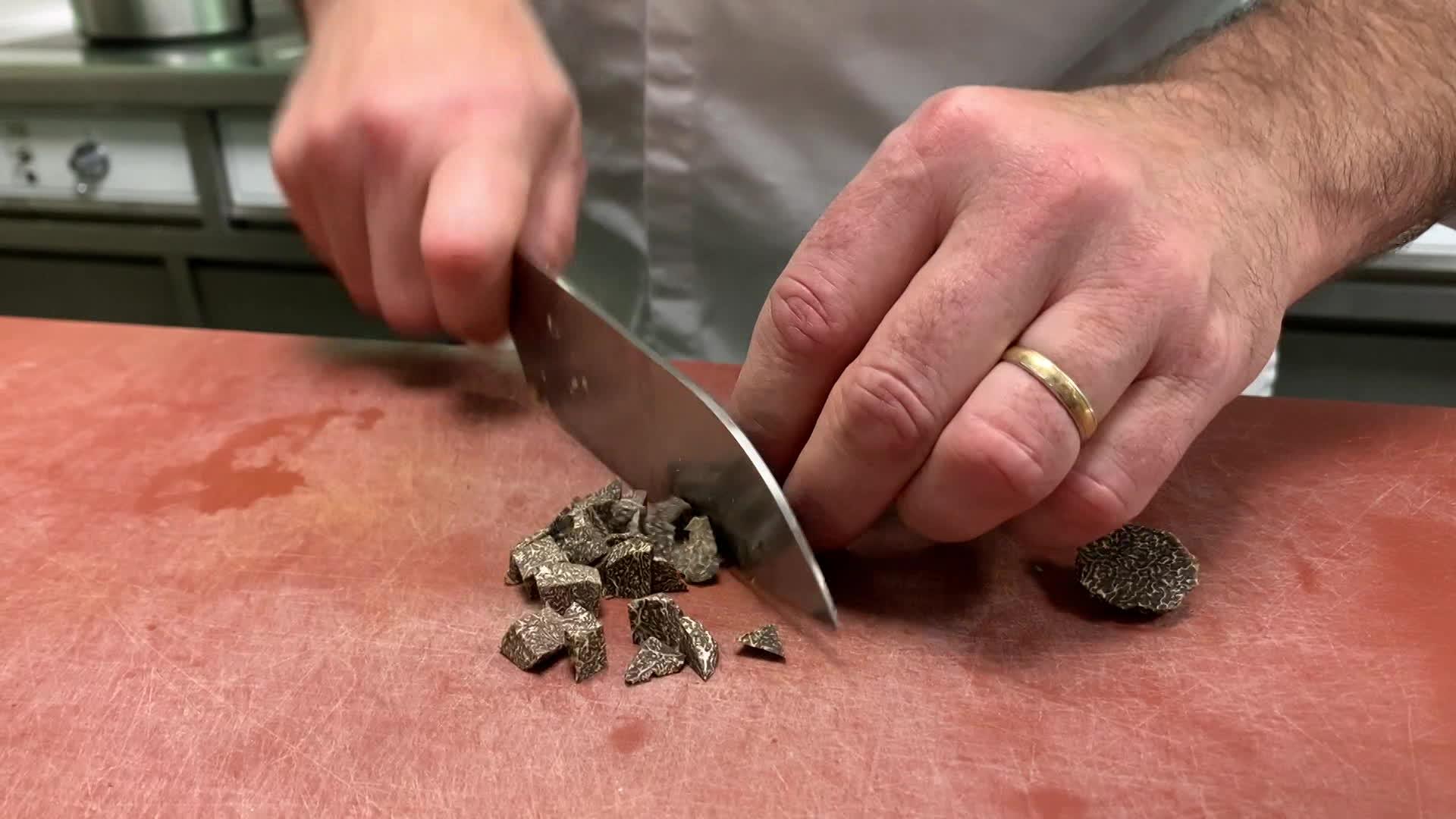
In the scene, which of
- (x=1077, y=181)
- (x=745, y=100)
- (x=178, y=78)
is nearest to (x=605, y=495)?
(x=1077, y=181)

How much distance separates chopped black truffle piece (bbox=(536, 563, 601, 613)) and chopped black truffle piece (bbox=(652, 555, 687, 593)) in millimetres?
54

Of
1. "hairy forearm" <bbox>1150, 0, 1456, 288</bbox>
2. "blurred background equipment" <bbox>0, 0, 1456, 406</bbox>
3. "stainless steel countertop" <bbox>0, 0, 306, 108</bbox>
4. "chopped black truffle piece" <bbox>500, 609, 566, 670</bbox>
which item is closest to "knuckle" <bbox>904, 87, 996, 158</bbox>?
"hairy forearm" <bbox>1150, 0, 1456, 288</bbox>

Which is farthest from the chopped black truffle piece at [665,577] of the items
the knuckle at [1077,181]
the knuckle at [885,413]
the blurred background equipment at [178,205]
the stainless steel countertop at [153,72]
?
the stainless steel countertop at [153,72]

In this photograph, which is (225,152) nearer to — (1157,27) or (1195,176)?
(1157,27)

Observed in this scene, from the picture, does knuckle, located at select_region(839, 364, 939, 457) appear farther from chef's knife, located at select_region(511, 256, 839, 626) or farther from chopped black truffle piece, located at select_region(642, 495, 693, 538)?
chopped black truffle piece, located at select_region(642, 495, 693, 538)

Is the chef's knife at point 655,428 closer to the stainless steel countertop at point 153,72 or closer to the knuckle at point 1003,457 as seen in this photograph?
the knuckle at point 1003,457

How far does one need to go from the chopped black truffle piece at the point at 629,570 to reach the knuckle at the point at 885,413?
0.71ft

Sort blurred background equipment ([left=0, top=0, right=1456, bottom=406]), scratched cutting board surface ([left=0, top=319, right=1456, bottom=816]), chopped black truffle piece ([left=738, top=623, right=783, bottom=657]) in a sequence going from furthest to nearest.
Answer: blurred background equipment ([left=0, top=0, right=1456, bottom=406])
chopped black truffle piece ([left=738, top=623, right=783, bottom=657])
scratched cutting board surface ([left=0, top=319, right=1456, bottom=816])

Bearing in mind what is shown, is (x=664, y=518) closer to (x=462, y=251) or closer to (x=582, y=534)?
(x=582, y=534)

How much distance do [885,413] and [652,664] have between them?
272 millimetres

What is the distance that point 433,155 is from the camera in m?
1.14

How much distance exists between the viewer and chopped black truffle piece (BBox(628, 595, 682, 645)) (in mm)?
860

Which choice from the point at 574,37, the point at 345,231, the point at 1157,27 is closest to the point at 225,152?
the point at 574,37

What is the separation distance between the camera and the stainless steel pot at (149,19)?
7.41ft
